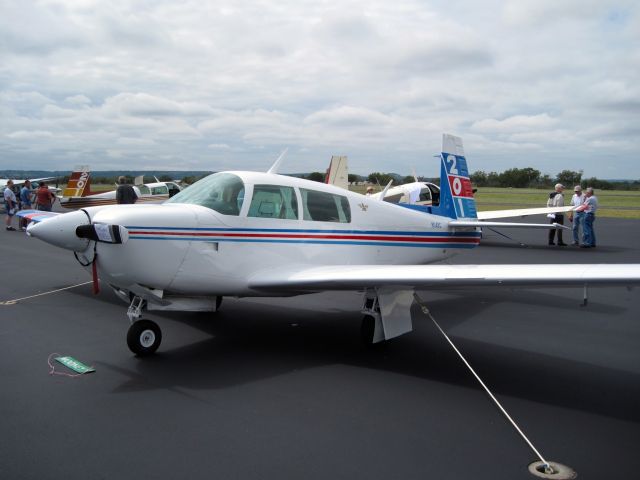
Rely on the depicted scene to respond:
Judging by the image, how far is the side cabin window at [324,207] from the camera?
19.8ft

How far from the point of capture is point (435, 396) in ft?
14.1

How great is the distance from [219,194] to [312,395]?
243 cm

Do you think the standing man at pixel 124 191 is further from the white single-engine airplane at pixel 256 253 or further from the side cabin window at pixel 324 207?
the side cabin window at pixel 324 207

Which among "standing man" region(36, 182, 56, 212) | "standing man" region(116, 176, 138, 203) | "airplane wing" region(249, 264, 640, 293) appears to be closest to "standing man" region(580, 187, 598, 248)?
"airplane wing" region(249, 264, 640, 293)

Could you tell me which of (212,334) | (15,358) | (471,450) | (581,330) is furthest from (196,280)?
(581,330)

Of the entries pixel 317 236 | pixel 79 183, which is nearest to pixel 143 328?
pixel 317 236

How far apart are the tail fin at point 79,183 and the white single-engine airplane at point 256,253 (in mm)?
25455

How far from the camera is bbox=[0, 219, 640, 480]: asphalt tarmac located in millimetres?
3186

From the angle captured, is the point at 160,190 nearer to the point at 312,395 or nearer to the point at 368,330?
the point at 368,330

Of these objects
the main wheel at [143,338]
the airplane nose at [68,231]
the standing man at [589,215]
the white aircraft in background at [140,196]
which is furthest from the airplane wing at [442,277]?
the white aircraft in background at [140,196]

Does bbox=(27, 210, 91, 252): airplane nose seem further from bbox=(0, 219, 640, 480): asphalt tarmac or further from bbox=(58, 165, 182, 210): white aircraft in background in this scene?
bbox=(58, 165, 182, 210): white aircraft in background

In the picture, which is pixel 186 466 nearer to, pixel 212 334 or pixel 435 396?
pixel 435 396

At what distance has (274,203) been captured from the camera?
5754mm

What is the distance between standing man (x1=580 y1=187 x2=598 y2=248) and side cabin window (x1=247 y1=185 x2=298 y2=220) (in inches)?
463
